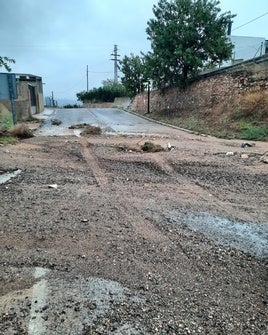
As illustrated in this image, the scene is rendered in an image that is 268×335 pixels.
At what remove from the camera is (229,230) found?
13.0ft

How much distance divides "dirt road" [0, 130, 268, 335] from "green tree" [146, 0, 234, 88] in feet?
50.7

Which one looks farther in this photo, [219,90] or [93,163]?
[219,90]

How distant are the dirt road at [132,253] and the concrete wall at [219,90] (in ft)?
34.1

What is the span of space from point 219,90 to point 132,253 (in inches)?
650

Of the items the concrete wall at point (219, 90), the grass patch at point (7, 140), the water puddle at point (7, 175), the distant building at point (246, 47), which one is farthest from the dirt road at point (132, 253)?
the distant building at point (246, 47)

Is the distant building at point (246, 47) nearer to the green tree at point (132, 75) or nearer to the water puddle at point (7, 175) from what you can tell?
the green tree at point (132, 75)

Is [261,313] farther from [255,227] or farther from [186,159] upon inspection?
[186,159]

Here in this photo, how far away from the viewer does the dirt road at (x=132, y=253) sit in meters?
2.32

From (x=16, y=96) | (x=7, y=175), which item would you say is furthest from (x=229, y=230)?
(x=16, y=96)

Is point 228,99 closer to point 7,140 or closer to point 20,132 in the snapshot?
point 20,132

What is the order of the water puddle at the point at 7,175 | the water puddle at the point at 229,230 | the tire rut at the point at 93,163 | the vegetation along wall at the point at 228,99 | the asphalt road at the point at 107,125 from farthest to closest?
1. the asphalt road at the point at 107,125
2. the vegetation along wall at the point at 228,99
3. the tire rut at the point at 93,163
4. the water puddle at the point at 7,175
5. the water puddle at the point at 229,230

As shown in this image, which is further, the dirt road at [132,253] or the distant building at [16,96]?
the distant building at [16,96]

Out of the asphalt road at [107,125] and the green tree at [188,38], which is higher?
the green tree at [188,38]

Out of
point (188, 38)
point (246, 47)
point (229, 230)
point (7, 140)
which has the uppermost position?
point (246, 47)
